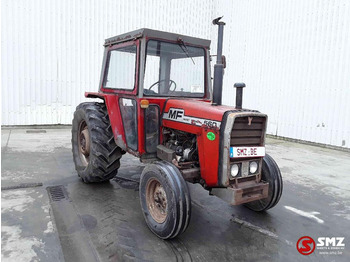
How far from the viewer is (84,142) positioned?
4715mm

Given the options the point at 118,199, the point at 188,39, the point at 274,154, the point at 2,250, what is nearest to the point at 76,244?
the point at 2,250

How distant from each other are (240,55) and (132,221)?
30.7ft

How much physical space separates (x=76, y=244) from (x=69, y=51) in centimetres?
851

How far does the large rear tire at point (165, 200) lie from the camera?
2.77 meters

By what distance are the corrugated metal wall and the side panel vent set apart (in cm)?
624

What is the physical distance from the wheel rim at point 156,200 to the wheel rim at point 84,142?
5.87 ft

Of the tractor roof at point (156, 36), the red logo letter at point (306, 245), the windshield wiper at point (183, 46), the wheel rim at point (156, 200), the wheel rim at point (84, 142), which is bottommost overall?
the red logo letter at point (306, 245)

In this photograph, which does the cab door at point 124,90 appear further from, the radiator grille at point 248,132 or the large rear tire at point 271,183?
the large rear tire at point 271,183

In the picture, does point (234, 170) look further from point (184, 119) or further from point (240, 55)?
point (240, 55)

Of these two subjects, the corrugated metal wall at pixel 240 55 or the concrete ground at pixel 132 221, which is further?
the corrugated metal wall at pixel 240 55

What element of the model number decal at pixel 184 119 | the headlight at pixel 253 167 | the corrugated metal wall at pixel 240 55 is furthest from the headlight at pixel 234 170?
the corrugated metal wall at pixel 240 55

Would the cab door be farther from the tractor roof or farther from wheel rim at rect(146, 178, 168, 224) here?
wheel rim at rect(146, 178, 168, 224)

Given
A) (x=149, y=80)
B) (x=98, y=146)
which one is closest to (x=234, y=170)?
(x=149, y=80)

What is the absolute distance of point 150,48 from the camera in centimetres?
362
